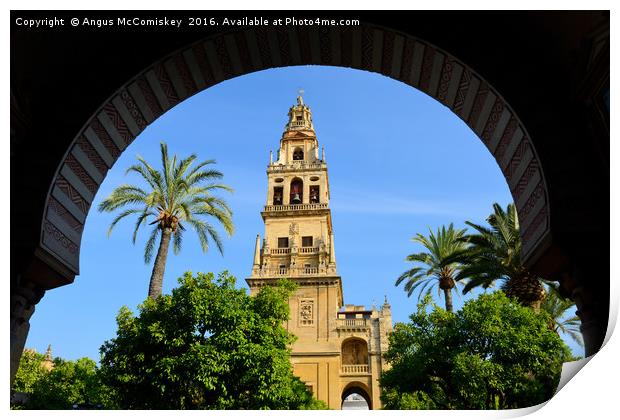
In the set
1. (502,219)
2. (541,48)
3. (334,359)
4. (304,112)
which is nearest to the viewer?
(541,48)

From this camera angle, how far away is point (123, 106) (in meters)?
5.99

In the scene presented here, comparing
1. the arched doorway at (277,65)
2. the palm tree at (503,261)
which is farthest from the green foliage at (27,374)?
the arched doorway at (277,65)

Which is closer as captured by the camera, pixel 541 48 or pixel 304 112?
pixel 541 48

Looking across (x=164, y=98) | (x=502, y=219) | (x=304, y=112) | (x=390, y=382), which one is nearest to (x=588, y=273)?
(x=164, y=98)

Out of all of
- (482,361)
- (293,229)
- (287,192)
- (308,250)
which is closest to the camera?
(482,361)

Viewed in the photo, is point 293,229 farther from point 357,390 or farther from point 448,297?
point 448,297

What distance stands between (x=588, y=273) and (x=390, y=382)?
55.8 feet

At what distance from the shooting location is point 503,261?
731 inches

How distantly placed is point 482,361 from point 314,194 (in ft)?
87.0

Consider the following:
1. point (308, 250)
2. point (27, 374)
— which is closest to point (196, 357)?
point (27, 374)

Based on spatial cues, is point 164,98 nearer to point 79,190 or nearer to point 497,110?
point 79,190

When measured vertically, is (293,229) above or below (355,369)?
above
